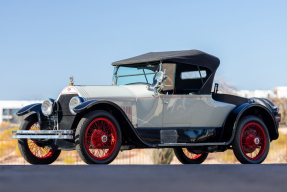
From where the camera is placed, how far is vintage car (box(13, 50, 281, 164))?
7254mm

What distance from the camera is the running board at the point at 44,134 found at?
23.3ft

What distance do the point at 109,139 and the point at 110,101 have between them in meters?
0.56

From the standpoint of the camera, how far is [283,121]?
39.8m

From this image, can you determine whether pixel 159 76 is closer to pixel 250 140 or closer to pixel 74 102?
pixel 74 102

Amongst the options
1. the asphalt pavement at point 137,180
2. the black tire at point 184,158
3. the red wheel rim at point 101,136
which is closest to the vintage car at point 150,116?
the red wheel rim at point 101,136

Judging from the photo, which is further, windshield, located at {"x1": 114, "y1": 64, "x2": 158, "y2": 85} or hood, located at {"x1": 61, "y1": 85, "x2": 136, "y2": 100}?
windshield, located at {"x1": 114, "y1": 64, "x2": 158, "y2": 85}

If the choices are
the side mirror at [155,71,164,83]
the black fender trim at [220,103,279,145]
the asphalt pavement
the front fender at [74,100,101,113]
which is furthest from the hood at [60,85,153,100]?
the asphalt pavement

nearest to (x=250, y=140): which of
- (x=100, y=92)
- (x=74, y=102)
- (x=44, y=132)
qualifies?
(x=100, y=92)

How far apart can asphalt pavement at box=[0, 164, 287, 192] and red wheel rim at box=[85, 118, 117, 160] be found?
220 centimetres

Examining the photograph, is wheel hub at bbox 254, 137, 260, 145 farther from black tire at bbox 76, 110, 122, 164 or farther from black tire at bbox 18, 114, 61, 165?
black tire at bbox 18, 114, 61, 165

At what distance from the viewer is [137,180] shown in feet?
13.8

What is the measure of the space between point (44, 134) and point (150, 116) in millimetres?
1710

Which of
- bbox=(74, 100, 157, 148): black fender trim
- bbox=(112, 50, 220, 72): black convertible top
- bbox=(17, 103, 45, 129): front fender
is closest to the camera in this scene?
bbox=(74, 100, 157, 148): black fender trim

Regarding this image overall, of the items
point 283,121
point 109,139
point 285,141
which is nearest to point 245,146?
point 109,139
